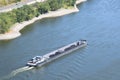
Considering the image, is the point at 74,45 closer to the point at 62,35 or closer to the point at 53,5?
the point at 62,35

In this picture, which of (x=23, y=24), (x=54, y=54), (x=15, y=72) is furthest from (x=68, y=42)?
(x=15, y=72)

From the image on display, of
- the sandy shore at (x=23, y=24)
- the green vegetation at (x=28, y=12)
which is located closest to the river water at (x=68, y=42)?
the sandy shore at (x=23, y=24)

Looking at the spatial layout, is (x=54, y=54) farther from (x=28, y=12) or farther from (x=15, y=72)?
(x=28, y=12)

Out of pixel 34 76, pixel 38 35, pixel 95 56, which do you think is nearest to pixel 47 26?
pixel 38 35

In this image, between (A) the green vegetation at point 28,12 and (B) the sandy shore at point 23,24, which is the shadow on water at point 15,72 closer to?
(B) the sandy shore at point 23,24

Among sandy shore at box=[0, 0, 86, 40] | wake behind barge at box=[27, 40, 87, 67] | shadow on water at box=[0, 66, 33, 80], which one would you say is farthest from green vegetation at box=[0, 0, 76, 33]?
shadow on water at box=[0, 66, 33, 80]

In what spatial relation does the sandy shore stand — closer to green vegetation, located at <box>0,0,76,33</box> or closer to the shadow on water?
green vegetation, located at <box>0,0,76,33</box>
